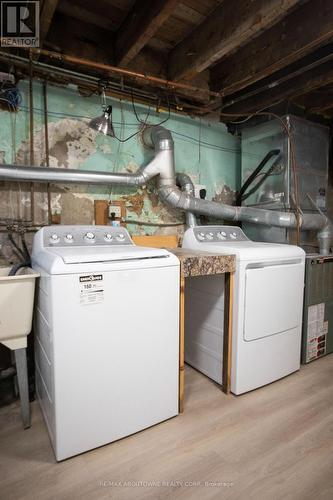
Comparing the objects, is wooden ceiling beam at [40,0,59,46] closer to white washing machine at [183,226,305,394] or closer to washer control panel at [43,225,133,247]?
washer control panel at [43,225,133,247]

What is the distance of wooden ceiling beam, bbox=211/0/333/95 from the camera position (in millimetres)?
1622

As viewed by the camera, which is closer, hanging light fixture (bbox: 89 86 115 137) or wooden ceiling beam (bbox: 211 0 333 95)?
wooden ceiling beam (bbox: 211 0 333 95)

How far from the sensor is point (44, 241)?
1.61m

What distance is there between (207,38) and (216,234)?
1.39 metres

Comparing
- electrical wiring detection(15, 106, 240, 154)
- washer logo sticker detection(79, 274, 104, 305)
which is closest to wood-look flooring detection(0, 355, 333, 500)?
washer logo sticker detection(79, 274, 104, 305)

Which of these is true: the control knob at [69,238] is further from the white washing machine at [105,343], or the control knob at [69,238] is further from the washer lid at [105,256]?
the washer lid at [105,256]

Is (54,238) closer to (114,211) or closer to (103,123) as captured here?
(114,211)

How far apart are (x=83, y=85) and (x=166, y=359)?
2.03 meters

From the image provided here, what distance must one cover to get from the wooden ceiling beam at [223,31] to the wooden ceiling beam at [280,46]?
9cm

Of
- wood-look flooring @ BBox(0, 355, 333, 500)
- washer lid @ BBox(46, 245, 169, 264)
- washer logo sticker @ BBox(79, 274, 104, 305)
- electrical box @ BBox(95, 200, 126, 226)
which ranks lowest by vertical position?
wood-look flooring @ BBox(0, 355, 333, 500)

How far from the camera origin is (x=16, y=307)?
139cm

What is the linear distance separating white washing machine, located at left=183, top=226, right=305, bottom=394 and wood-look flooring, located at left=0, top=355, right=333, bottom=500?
0.24 m

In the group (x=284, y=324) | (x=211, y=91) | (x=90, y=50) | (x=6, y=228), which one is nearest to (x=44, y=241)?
(x=6, y=228)

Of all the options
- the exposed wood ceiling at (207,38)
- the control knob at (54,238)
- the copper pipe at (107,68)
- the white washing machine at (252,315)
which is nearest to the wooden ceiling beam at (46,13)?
the exposed wood ceiling at (207,38)
